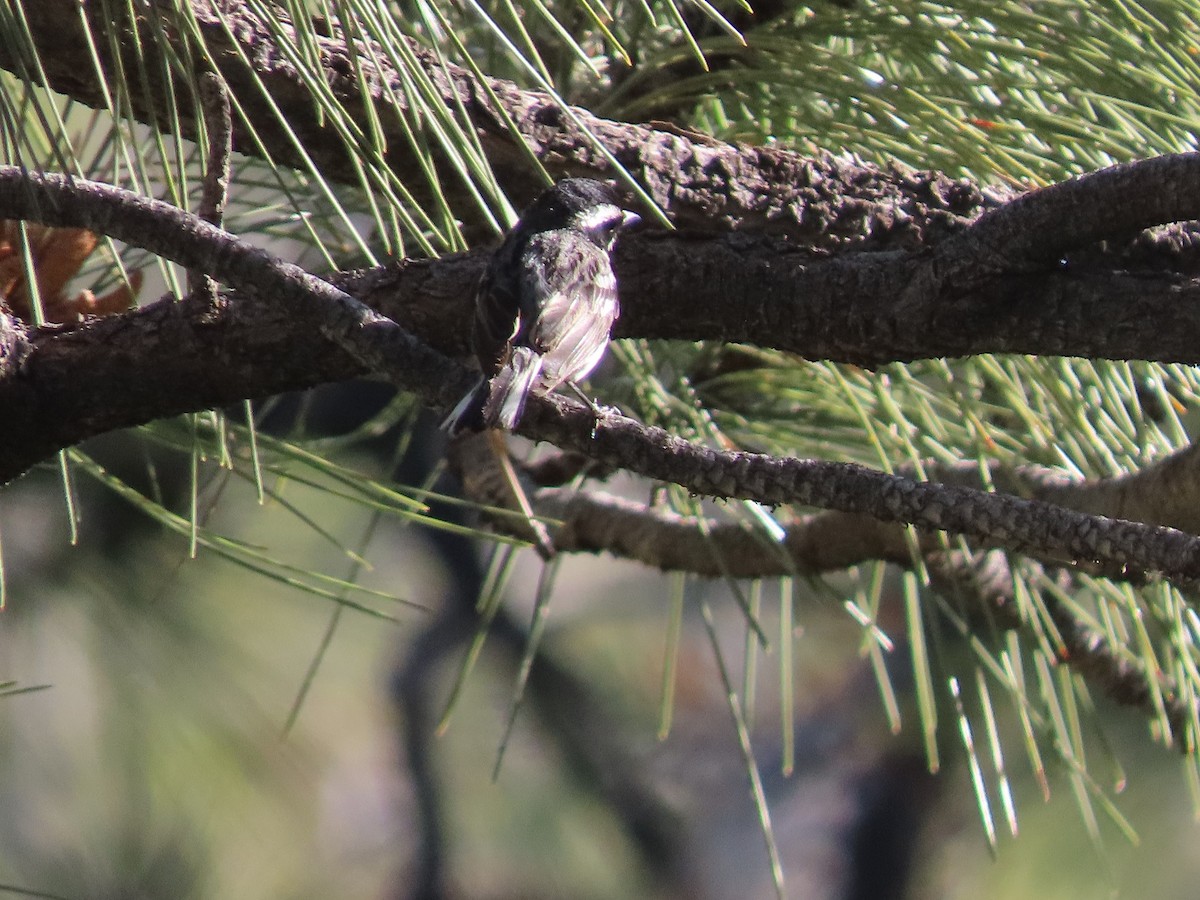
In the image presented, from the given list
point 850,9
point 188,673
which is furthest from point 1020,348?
point 188,673

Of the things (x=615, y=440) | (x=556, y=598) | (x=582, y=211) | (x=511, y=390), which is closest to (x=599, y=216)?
(x=582, y=211)

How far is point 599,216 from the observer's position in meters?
0.90

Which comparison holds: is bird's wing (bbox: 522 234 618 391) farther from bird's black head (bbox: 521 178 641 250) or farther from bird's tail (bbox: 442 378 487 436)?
bird's tail (bbox: 442 378 487 436)

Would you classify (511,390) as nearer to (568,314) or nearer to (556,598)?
(568,314)

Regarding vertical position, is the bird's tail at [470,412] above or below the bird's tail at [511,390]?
above

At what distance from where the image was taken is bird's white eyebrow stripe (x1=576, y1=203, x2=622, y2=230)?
0.90 m

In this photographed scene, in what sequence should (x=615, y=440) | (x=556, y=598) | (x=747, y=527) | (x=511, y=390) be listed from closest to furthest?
(x=615, y=440) < (x=511, y=390) < (x=747, y=527) < (x=556, y=598)

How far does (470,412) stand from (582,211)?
31cm

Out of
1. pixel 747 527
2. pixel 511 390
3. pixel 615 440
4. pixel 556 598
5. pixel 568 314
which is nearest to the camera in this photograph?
pixel 615 440

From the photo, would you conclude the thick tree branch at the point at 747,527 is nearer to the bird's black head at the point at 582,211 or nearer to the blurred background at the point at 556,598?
the blurred background at the point at 556,598

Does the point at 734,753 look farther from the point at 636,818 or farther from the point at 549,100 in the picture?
the point at 549,100

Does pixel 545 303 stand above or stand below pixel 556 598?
above

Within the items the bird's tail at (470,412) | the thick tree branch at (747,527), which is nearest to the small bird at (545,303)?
the bird's tail at (470,412)

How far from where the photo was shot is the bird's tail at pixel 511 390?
0.68m
